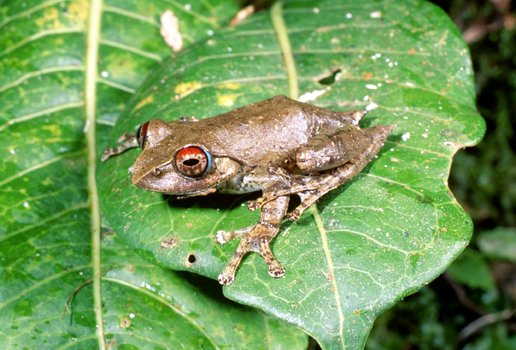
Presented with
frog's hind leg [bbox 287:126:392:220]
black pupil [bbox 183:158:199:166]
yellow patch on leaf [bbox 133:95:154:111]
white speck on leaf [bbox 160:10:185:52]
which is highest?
white speck on leaf [bbox 160:10:185:52]

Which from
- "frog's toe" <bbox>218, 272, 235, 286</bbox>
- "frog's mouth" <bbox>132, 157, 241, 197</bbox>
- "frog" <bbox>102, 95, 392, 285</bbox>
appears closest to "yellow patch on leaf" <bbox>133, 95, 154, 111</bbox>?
"frog" <bbox>102, 95, 392, 285</bbox>

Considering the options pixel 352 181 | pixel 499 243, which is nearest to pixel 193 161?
pixel 352 181

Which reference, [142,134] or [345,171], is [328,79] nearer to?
[345,171]

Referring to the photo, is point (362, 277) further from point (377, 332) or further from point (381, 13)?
point (377, 332)

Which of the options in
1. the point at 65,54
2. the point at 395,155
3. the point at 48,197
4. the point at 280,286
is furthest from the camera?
the point at 65,54

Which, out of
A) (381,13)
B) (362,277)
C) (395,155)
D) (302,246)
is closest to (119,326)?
(302,246)

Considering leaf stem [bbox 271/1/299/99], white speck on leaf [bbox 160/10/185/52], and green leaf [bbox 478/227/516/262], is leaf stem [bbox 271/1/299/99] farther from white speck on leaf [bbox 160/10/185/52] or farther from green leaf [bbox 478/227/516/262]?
green leaf [bbox 478/227/516/262]
